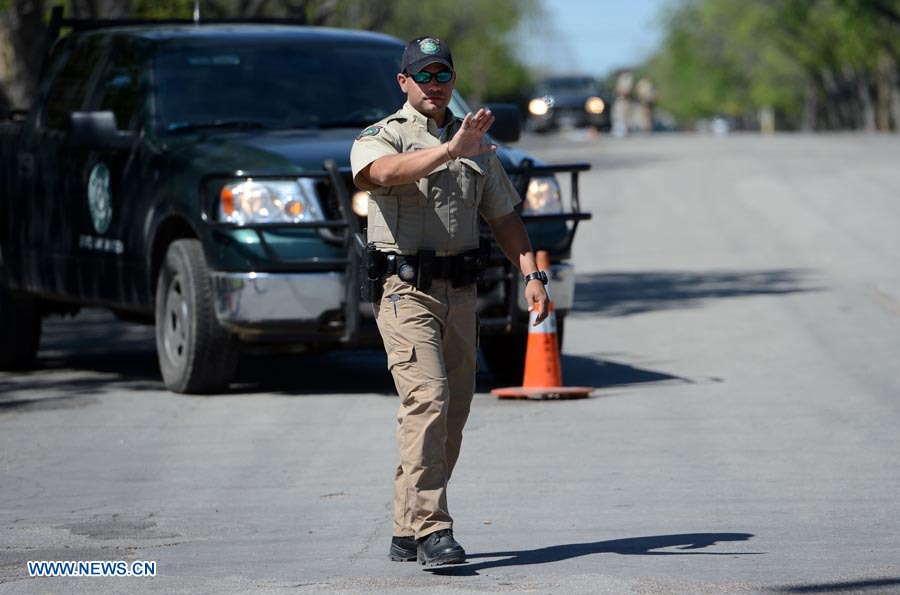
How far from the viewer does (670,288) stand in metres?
17.6

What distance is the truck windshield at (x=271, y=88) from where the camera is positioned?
10531mm

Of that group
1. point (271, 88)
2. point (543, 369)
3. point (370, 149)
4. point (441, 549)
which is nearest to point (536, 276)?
point (370, 149)

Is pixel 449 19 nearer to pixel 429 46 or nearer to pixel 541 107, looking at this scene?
pixel 541 107

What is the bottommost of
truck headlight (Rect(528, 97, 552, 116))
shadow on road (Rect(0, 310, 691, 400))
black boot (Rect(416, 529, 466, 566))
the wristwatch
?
shadow on road (Rect(0, 310, 691, 400))

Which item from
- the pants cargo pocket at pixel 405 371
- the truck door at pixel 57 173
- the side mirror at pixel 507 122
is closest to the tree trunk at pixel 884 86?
the truck door at pixel 57 173

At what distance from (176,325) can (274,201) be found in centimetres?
106

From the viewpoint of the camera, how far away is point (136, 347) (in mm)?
13695

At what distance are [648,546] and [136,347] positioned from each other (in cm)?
811

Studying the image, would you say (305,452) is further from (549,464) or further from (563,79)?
(563,79)

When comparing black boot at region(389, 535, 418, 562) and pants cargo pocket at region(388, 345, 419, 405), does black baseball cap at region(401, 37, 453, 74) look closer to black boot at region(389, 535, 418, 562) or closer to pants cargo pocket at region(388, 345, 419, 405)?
pants cargo pocket at region(388, 345, 419, 405)

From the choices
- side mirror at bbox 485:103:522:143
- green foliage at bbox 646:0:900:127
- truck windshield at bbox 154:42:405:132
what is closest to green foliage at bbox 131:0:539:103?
truck windshield at bbox 154:42:405:132

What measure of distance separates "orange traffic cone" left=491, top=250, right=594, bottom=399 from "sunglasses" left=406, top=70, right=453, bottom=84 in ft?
13.4

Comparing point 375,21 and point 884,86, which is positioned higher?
point 375,21

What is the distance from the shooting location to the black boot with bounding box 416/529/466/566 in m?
5.79
